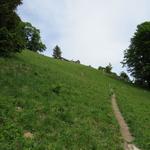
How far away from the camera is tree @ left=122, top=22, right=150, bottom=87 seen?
5994 centimetres

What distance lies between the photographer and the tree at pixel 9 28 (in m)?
31.5

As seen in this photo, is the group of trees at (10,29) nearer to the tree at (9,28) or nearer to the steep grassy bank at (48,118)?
the tree at (9,28)

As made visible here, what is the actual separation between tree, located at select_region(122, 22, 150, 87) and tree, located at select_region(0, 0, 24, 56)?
100ft

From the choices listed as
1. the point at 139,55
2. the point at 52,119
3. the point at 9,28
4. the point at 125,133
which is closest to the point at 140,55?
the point at 139,55

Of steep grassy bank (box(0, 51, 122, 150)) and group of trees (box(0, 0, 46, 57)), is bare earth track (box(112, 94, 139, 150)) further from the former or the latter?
group of trees (box(0, 0, 46, 57))

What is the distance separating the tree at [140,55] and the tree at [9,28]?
3057 cm

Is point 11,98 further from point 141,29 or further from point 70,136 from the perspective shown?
point 141,29

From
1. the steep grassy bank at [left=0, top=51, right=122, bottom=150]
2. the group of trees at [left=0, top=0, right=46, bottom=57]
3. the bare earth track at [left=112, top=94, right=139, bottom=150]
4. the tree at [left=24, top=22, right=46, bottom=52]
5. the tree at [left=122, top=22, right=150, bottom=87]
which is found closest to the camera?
the steep grassy bank at [left=0, top=51, right=122, bottom=150]

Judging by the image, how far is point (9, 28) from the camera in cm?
3359

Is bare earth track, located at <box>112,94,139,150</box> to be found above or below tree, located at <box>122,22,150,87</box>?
below

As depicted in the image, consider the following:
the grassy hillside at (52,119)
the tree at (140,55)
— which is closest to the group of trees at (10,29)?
the grassy hillside at (52,119)

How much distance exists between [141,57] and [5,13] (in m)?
34.2

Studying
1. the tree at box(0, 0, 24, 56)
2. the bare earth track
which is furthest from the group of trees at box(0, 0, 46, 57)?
the bare earth track

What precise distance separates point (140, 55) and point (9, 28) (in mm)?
33171
